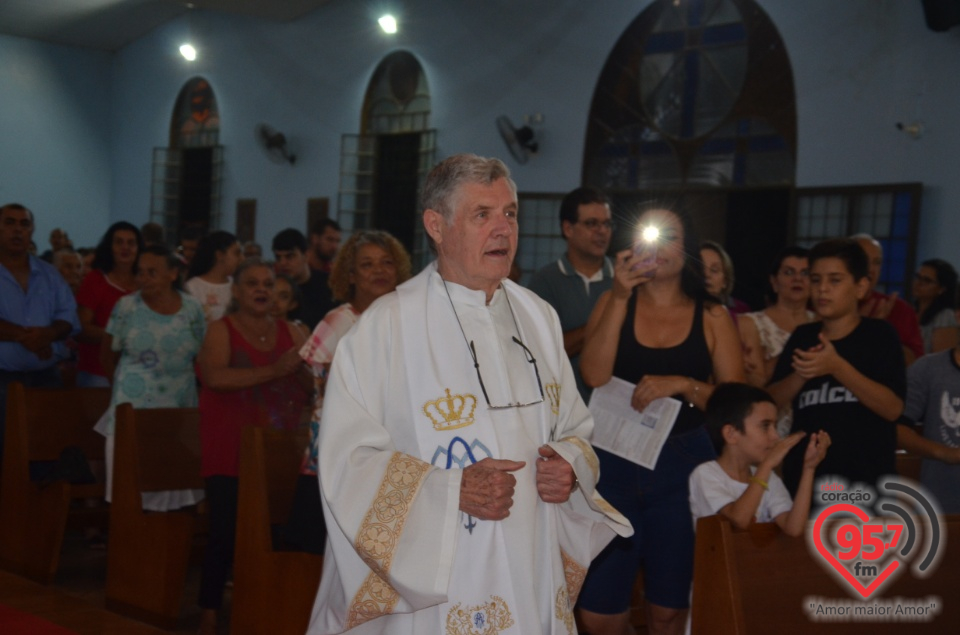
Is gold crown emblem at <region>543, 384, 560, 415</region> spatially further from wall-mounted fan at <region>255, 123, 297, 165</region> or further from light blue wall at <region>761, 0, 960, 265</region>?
wall-mounted fan at <region>255, 123, 297, 165</region>

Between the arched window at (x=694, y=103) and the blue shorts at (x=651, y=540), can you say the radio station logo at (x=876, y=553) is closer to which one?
the blue shorts at (x=651, y=540)

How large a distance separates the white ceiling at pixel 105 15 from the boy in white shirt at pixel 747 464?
12.6m

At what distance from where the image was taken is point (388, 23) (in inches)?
532

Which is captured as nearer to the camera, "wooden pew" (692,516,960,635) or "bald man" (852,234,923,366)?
"wooden pew" (692,516,960,635)

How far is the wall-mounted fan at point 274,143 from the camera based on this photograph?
15.1 meters

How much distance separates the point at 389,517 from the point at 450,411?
0.28 meters

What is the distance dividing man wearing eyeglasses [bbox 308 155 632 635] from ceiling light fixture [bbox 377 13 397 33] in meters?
11.5

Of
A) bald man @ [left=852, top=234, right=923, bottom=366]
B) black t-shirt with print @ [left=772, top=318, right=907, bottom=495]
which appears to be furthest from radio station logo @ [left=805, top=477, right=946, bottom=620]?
bald man @ [left=852, top=234, right=923, bottom=366]

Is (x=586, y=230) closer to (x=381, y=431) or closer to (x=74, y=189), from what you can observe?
(x=381, y=431)

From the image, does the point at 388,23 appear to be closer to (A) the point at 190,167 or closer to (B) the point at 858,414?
(A) the point at 190,167

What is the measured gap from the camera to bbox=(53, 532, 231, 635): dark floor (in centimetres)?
452

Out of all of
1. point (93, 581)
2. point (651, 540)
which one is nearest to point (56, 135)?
point (93, 581)

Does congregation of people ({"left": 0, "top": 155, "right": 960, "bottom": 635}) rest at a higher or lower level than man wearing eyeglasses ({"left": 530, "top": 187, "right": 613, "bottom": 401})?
lower

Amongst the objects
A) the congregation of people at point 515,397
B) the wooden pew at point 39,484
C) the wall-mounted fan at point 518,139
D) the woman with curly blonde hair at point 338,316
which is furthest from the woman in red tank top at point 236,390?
the wall-mounted fan at point 518,139
